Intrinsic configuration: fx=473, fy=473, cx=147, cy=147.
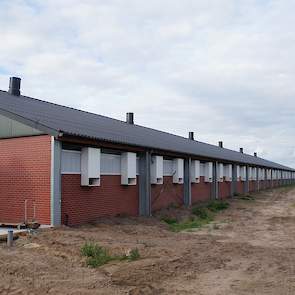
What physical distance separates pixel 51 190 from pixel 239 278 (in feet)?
27.2

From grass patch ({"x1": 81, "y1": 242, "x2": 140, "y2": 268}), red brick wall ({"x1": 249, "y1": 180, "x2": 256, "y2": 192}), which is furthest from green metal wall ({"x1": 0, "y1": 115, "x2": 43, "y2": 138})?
red brick wall ({"x1": 249, "y1": 180, "x2": 256, "y2": 192})

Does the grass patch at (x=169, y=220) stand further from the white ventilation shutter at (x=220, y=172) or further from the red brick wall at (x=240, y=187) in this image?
the red brick wall at (x=240, y=187)

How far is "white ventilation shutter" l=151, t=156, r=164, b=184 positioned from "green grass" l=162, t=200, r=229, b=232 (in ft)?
6.59

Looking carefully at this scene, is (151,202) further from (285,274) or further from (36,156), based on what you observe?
(285,274)

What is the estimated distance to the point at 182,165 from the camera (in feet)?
86.4

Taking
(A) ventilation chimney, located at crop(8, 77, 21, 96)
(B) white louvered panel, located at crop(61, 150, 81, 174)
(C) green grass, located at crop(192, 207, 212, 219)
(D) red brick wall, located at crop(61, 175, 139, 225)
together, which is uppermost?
(A) ventilation chimney, located at crop(8, 77, 21, 96)

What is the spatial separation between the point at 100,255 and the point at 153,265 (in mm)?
1498

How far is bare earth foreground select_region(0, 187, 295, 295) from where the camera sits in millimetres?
8117

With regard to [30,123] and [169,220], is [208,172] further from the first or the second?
[30,123]

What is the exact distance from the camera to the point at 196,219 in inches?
875

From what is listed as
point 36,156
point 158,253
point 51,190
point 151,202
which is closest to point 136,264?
point 158,253


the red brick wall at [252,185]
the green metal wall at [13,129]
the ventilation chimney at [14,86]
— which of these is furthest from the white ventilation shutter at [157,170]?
the red brick wall at [252,185]

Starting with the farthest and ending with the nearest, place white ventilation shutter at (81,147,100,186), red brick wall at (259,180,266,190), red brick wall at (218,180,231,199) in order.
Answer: red brick wall at (259,180,266,190) < red brick wall at (218,180,231,199) < white ventilation shutter at (81,147,100,186)

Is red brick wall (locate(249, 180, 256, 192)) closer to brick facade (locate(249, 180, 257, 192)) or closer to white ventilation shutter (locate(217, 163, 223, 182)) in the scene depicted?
brick facade (locate(249, 180, 257, 192))
